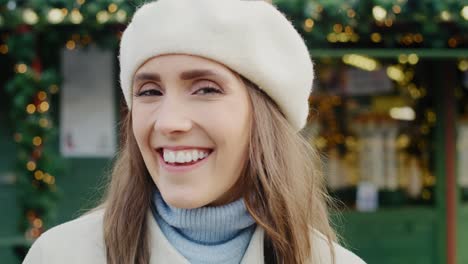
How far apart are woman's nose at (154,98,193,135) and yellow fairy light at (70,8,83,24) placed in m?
3.31

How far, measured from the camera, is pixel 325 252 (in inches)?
81.6

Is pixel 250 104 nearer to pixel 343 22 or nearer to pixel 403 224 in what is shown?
pixel 343 22

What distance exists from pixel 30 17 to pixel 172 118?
3.50m

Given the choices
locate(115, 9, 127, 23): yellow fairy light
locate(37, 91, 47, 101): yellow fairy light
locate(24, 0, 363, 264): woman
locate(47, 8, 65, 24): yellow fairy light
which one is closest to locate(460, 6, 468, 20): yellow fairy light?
locate(115, 9, 127, 23): yellow fairy light

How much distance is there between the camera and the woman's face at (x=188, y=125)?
171cm

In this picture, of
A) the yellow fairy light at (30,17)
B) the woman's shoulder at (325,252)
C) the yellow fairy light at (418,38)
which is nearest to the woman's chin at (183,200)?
the woman's shoulder at (325,252)

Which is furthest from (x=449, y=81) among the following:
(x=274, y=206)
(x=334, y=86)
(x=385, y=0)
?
(x=274, y=206)

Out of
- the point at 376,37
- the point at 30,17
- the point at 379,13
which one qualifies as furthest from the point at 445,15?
the point at 30,17

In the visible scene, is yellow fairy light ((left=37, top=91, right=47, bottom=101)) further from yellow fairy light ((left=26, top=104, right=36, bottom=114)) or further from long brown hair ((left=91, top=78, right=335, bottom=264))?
long brown hair ((left=91, top=78, right=335, bottom=264))

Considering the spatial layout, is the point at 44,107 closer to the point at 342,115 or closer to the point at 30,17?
the point at 30,17

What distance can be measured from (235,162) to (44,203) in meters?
3.57

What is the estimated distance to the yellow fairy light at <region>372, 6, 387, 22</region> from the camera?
493cm

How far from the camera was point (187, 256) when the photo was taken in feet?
6.02

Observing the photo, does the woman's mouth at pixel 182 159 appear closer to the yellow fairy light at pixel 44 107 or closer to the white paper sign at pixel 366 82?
the yellow fairy light at pixel 44 107
